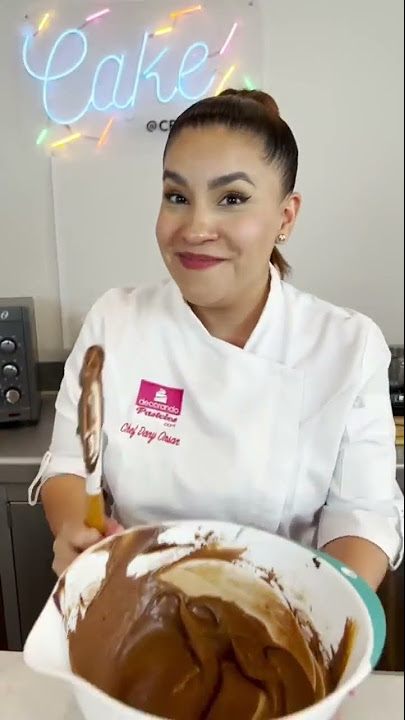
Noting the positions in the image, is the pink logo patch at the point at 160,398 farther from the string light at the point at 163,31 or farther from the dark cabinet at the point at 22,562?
the string light at the point at 163,31

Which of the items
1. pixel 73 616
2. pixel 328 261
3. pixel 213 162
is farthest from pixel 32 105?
pixel 73 616

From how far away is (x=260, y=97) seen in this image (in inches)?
25.5

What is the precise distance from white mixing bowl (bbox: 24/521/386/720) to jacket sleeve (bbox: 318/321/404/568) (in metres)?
0.13

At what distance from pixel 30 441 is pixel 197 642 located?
0.25 metres

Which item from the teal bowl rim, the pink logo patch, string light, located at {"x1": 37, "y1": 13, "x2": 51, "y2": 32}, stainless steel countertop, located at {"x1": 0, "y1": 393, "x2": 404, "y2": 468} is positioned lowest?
the teal bowl rim

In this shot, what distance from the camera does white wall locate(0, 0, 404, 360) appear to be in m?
0.64

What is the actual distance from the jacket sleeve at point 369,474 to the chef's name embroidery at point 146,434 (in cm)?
16

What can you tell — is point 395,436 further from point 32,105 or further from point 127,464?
point 32,105

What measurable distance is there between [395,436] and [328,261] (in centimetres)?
18

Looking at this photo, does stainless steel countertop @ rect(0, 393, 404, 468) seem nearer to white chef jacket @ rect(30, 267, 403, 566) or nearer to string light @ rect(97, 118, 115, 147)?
white chef jacket @ rect(30, 267, 403, 566)

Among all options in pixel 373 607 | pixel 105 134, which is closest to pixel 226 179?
pixel 105 134

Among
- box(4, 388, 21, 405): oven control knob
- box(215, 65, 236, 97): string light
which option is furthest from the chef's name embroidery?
box(215, 65, 236, 97): string light

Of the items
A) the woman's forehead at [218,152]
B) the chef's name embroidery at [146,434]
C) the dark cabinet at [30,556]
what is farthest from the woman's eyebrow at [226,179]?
the dark cabinet at [30,556]

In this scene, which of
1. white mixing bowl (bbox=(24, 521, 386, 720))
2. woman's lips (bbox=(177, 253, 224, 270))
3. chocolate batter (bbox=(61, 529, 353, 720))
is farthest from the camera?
woman's lips (bbox=(177, 253, 224, 270))
